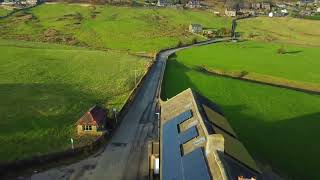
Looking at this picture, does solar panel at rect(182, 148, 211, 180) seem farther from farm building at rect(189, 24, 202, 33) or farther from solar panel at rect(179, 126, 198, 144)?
farm building at rect(189, 24, 202, 33)

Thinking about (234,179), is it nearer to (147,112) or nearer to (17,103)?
(147,112)

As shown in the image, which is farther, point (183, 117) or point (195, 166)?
point (183, 117)

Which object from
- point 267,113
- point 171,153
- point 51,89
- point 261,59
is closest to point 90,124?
point 171,153

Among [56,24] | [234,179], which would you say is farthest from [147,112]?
[56,24]

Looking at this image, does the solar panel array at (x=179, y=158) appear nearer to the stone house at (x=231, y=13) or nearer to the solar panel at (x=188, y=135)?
the solar panel at (x=188, y=135)

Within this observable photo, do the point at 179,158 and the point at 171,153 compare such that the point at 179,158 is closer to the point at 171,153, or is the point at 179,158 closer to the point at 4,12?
the point at 171,153
